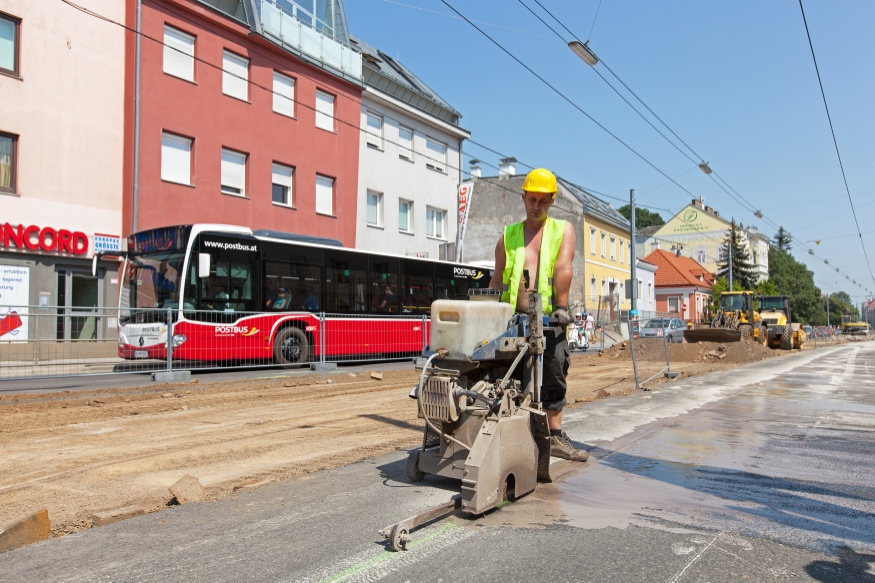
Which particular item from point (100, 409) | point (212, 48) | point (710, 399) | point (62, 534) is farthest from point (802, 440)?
point (212, 48)

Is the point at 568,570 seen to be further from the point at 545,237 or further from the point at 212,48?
the point at 212,48

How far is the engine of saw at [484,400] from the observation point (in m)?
3.91

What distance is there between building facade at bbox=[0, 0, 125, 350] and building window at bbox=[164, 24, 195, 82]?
1421mm

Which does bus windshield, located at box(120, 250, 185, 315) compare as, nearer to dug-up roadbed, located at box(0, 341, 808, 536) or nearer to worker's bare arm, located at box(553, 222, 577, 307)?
dug-up roadbed, located at box(0, 341, 808, 536)

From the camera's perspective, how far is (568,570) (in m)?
3.20

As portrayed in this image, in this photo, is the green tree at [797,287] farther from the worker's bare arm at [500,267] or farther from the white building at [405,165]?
the worker's bare arm at [500,267]

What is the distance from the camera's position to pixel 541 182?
485 centimetres

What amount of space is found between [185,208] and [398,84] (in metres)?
13.2

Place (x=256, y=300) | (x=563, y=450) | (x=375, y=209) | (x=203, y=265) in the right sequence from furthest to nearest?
(x=375, y=209) < (x=256, y=300) < (x=203, y=265) < (x=563, y=450)

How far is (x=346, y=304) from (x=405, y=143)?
15.2 m

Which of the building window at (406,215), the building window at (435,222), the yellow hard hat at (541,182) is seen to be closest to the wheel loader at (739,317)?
the building window at (435,222)

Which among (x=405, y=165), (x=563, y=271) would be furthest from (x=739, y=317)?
(x=563, y=271)

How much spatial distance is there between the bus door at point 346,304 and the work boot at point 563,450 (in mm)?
11958

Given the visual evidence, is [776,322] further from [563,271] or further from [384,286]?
[563,271]
